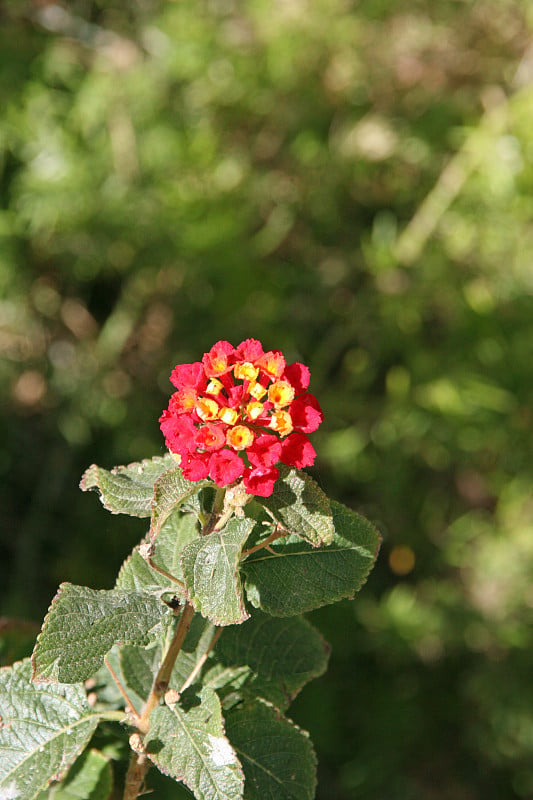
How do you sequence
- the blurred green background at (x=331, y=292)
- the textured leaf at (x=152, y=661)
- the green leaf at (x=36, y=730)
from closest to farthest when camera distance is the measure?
1. the green leaf at (x=36, y=730)
2. the textured leaf at (x=152, y=661)
3. the blurred green background at (x=331, y=292)

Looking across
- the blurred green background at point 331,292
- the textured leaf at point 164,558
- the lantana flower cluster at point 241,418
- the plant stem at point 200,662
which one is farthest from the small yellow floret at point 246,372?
the blurred green background at point 331,292

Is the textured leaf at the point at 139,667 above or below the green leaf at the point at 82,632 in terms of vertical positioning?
below

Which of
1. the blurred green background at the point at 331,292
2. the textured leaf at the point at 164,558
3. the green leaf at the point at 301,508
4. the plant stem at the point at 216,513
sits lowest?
the blurred green background at the point at 331,292

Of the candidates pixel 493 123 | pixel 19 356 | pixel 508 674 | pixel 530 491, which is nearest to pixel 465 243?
pixel 493 123

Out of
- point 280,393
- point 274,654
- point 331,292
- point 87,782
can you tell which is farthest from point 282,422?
point 331,292

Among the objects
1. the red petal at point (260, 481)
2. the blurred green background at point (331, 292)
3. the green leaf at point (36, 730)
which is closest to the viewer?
the red petal at point (260, 481)

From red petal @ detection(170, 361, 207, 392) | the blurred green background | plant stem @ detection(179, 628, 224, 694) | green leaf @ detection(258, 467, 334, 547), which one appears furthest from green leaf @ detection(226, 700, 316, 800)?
the blurred green background

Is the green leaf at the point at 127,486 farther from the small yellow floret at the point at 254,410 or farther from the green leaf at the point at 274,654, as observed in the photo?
the green leaf at the point at 274,654

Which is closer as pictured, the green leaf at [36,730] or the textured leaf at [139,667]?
the green leaf at [36,730]
